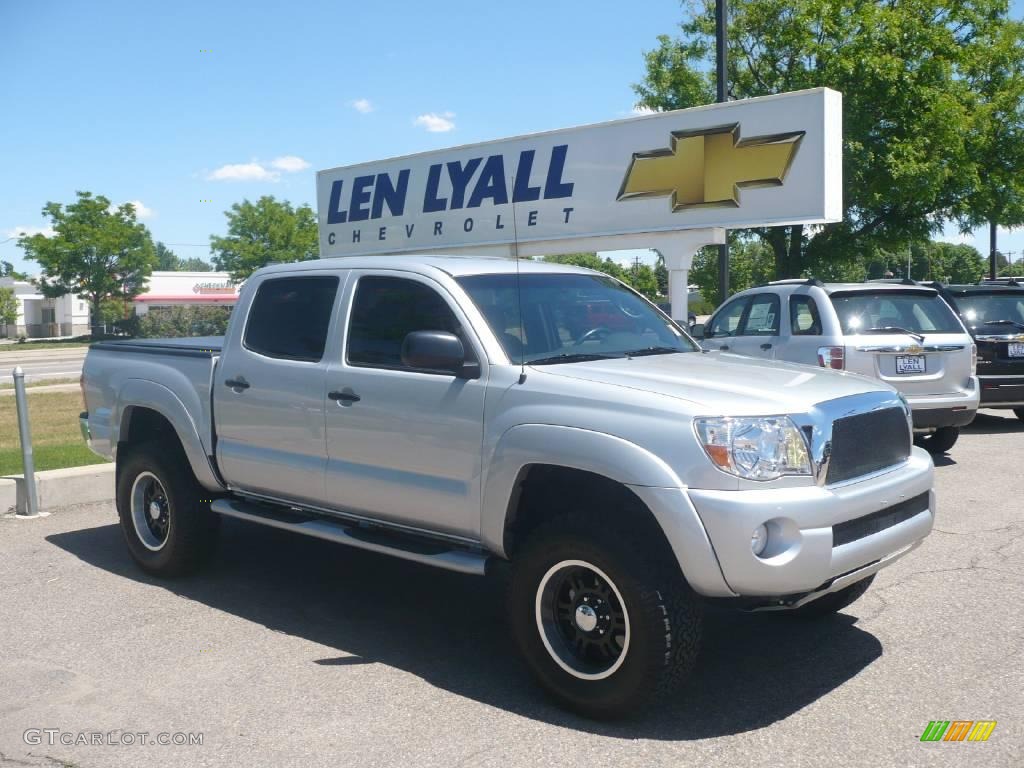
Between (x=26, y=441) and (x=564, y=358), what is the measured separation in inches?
210

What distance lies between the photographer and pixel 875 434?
14.9 ft

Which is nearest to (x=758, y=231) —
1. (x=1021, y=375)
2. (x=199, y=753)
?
(x=1021, y=375)

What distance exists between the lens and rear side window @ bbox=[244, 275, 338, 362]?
18.8ft

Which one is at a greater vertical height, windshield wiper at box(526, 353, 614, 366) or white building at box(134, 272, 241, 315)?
white building at box(134, 272, 241, 315)

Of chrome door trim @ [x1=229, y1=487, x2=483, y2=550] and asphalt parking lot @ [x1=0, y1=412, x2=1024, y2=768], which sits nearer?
asphalt parking lot @ [x1=0, y1=412, x2=1024, y2=768]

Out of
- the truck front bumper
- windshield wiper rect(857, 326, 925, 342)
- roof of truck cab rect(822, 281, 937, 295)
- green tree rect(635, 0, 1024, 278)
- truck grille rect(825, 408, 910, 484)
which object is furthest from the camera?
green tree rect(635, 0, 1024, 278)

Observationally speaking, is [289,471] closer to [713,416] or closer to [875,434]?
[713,416]

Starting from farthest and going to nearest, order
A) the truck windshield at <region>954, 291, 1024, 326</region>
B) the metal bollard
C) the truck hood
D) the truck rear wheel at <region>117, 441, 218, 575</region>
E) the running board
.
Answer: the truck windshield at <region>954, 291, 1024, 326</region>, the metal bollard, the truck rear wheel at <region>117, 441, 218, 575</region>, the running board, the truck hood

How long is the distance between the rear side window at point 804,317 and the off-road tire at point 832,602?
16.0ft

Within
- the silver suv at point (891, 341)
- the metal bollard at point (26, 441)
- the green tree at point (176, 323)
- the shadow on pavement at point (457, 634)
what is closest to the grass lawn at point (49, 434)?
the metal bollard at point (26, 441)

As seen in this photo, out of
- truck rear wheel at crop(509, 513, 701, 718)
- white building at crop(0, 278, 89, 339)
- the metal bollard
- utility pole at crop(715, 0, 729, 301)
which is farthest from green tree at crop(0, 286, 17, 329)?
truck rear wheel at crop(509, 513, 701, 718)

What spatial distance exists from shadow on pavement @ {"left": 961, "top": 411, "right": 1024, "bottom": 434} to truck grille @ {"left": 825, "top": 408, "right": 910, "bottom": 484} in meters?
8.42

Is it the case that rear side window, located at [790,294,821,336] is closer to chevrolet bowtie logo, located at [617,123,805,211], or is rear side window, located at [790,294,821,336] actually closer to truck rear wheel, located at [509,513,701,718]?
chevrolet bowtie logo, located at [617,123,805,211]

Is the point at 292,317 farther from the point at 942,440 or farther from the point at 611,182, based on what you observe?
the point at 611,182
